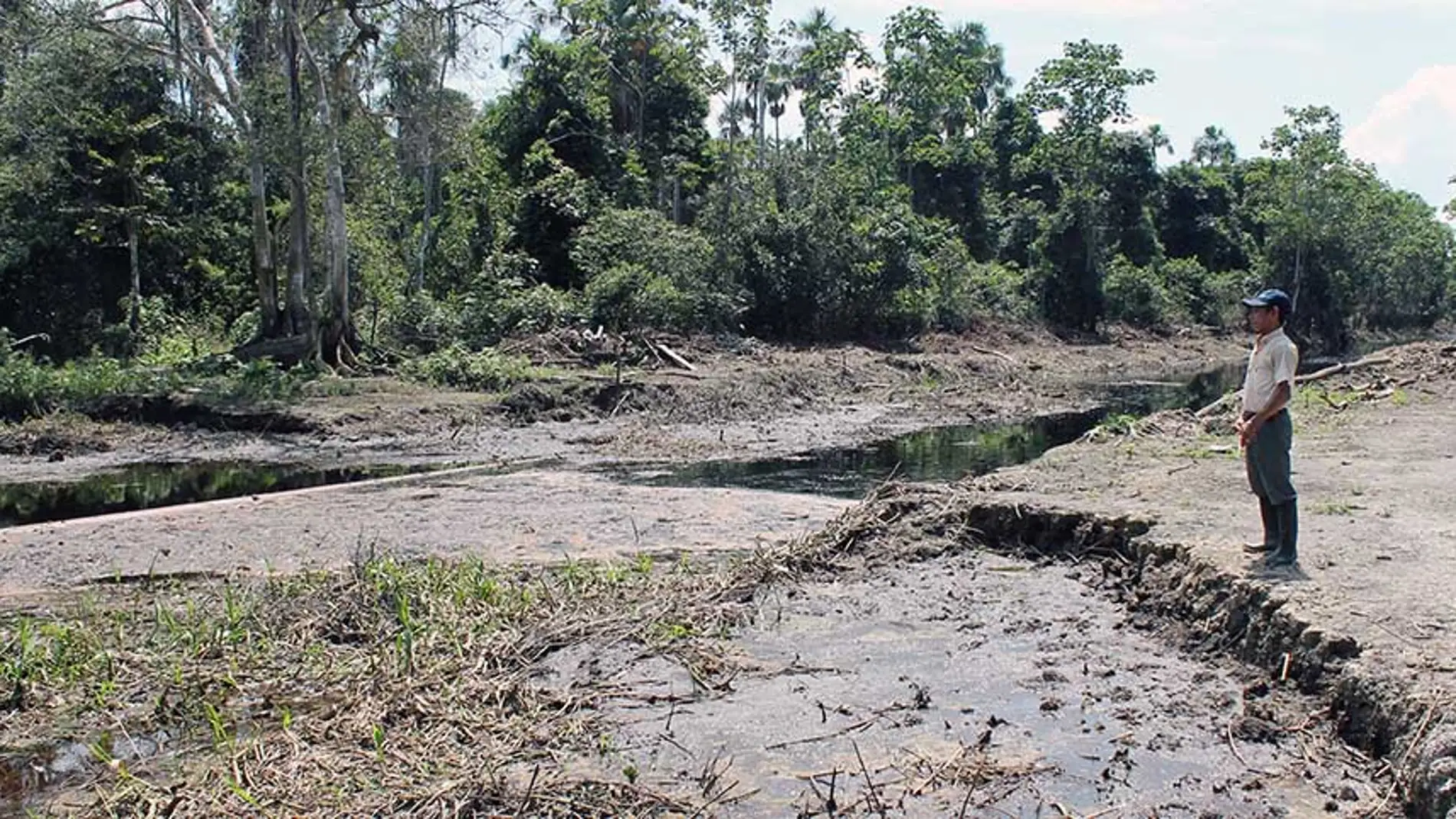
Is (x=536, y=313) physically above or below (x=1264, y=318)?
below

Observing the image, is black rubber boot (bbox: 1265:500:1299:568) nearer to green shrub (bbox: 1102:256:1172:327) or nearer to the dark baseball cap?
the dark baseball cap

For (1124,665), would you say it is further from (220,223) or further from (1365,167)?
(1365,167)

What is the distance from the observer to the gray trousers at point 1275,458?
7738 millimetres

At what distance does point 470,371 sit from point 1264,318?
58.8 feet

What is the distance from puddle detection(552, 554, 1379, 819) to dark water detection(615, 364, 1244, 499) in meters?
5.44

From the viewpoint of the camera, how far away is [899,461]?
1814 cm

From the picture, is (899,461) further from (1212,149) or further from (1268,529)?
(1212,149)

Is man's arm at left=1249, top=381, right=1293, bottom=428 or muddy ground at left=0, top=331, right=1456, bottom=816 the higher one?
man's arm at left=1249, top=381, right=1293, bottom=428

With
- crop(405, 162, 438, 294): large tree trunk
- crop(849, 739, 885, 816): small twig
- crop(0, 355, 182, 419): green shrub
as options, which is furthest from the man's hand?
crop(405, 162, 438, 294): large tree trunk

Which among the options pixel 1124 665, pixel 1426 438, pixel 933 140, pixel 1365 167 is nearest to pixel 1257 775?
pixel 1124 665

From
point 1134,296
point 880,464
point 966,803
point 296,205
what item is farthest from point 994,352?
point 966,803

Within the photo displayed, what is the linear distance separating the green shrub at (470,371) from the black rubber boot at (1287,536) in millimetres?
17084

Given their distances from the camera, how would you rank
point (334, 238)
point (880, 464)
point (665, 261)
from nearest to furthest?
point (880, 464) → point (334, 238) → point (665, 261)

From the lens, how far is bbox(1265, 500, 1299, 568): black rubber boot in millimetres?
7781
